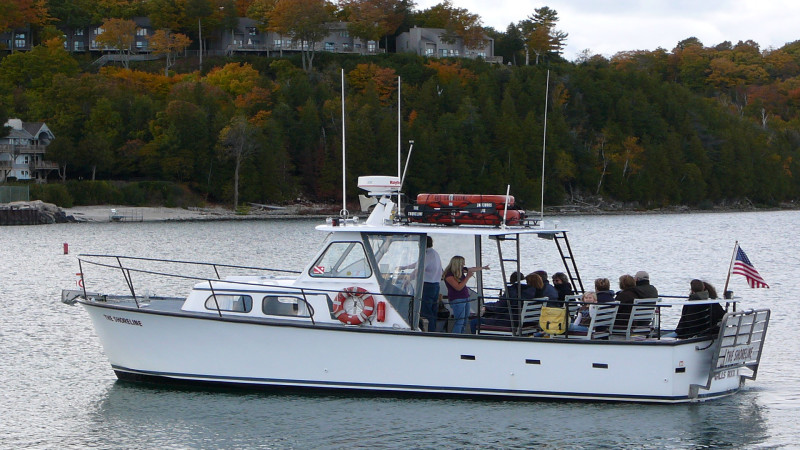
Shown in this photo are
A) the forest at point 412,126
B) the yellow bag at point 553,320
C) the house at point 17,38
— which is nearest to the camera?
the yellow bag at point 553,320

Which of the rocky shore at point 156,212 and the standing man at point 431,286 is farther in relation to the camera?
the rocky shore at point 156,212

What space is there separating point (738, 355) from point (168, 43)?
126 metres

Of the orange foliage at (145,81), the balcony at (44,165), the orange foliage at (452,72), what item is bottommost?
the balcony at (44,165)

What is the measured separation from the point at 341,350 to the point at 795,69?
193550 millimetres

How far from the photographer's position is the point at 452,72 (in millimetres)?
139375

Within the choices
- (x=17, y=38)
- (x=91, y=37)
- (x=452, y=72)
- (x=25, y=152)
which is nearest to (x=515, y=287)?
(x=25, y=152)

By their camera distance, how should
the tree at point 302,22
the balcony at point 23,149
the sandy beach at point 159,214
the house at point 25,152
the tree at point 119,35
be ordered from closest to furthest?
Answer: the sandy beach at point 159,214 < the balcony at point 23,149 < the house at point 25,152 < the tree at point 119,35 < the tree at point 302,22

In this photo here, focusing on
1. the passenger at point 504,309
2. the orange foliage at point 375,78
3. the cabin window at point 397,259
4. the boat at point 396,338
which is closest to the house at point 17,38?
the orange foliage at point 375,78

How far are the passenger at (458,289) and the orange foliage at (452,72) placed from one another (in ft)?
400

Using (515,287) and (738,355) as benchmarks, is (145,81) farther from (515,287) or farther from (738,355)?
(738,355)

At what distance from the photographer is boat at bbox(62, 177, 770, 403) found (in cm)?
1465

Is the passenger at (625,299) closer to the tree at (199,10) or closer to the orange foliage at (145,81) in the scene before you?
the orange foliage at (145,81)

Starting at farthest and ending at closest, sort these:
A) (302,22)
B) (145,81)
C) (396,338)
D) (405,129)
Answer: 1. (302,22)
2. (145,81)
3. (405,129)
4. (396,338)

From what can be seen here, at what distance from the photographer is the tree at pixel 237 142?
101 meters
